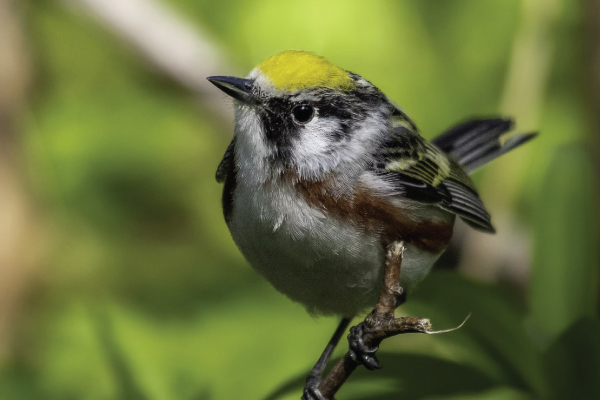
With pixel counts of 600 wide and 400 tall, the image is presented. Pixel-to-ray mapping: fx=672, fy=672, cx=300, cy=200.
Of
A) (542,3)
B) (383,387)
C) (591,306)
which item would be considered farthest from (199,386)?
(542,3)

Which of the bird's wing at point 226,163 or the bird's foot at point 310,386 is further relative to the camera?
the bird's foot at point 310,386

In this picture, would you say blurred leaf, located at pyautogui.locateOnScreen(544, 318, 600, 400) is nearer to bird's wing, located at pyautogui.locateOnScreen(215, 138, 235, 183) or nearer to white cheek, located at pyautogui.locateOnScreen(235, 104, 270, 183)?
white cheek, located at pyautogui.locateOnScreen(235, 104, 270, 183)

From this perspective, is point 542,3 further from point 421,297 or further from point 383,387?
point 383,387

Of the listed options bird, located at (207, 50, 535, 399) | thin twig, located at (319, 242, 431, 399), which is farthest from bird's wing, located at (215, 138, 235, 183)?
thin twig, located at (319, 242, 431, 399)

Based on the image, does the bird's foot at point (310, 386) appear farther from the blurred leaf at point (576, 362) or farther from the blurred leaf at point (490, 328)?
the blurred leaf at point (576, 362)

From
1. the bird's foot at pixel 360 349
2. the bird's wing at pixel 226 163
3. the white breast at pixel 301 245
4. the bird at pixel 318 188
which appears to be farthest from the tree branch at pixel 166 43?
the bird's foot at pixel 360 349

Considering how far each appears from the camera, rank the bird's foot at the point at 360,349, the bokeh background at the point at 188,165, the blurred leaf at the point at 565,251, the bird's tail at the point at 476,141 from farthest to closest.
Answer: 1. the bird's tail at the point at 476,141
2. the bokeh background at the point at 188,165
3. the blurred leaf at the point at 565,251
4. the bird's foot at the point at 360,349
